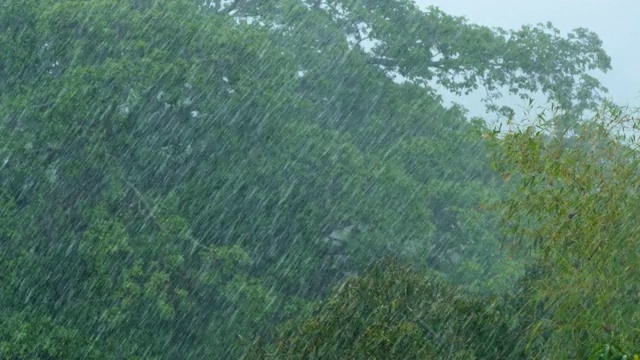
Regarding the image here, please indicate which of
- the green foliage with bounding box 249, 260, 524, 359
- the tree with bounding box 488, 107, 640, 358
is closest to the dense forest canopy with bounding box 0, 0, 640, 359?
the green foliage with bounding box 249, 260, 524, 359

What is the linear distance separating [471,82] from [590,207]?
13257 millimetres

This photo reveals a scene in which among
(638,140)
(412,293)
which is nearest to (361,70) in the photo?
(412,293)

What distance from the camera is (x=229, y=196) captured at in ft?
48.4

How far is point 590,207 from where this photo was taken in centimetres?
611

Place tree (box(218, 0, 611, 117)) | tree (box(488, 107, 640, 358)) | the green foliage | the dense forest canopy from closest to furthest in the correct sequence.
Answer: tree (box(488, 107, 640, 358)) → the green foliage → the dense forest canopy → tree (box(218, 0, 611, 117))

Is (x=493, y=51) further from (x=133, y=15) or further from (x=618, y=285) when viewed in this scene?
(x=618, y=285)

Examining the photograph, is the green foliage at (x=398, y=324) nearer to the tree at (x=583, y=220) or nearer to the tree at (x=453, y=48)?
the tree at (x=583, y=220)

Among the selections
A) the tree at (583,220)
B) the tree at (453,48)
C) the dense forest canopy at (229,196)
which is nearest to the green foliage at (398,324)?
the dense forest canopy at (229,196)

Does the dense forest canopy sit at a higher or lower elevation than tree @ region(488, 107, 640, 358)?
lower

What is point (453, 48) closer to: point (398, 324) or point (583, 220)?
point (398, 324)

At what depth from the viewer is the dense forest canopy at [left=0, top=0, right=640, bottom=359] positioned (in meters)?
9.29

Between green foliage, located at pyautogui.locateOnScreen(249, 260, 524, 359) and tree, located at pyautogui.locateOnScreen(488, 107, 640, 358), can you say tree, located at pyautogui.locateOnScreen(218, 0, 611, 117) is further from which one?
tree, located at pyautogui.locateOnScreen(488, 107, 640, 358)

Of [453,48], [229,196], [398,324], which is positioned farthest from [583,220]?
[453,48]

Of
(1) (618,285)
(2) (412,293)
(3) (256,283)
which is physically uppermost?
(1) (618,285)
